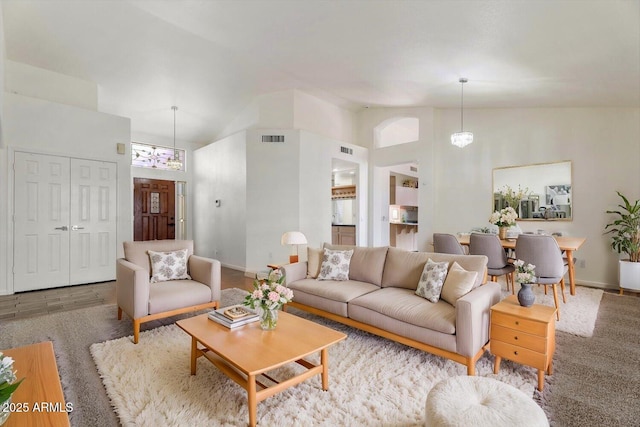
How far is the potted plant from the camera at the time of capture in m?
4.35

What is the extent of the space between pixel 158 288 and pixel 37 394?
1.84 metres

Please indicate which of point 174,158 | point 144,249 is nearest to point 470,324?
point 144,249

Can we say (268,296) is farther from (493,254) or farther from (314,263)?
(493,254)

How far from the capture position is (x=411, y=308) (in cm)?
256

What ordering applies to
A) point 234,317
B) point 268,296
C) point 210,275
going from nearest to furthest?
point 268,296
point 234,317
point 210,275

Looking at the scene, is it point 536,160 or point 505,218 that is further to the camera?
point 536,160

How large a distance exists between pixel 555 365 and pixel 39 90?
7560 mm

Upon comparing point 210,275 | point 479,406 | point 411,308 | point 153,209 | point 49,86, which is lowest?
point 479,406

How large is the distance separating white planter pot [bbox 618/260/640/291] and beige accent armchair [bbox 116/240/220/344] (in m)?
5.53

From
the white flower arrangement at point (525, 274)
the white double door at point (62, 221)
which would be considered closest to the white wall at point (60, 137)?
the white double door at point (62, 221)

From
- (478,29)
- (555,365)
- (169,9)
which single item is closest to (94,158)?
(169,9)

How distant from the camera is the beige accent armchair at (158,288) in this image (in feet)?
9.52

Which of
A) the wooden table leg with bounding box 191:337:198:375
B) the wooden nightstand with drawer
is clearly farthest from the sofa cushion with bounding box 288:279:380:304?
the wooden table leg with bounding box 191:337:198:375

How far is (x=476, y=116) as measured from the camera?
→ 5867 mm
